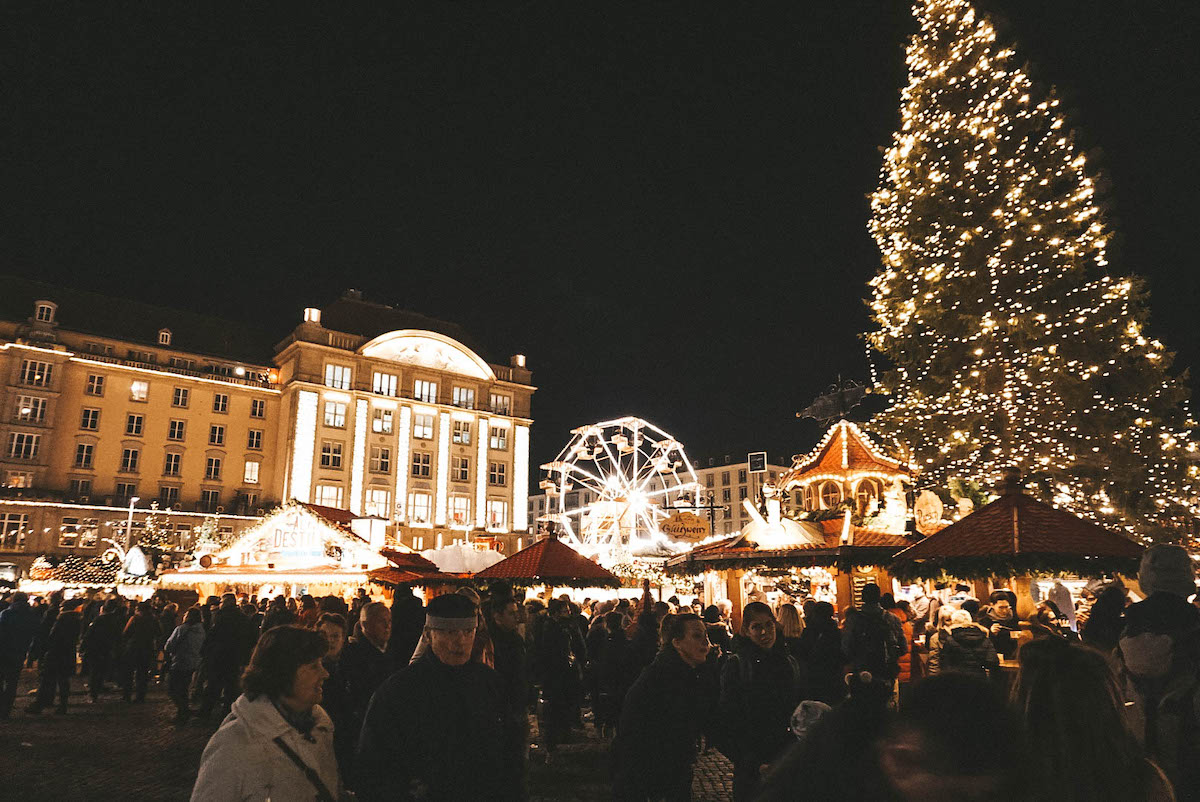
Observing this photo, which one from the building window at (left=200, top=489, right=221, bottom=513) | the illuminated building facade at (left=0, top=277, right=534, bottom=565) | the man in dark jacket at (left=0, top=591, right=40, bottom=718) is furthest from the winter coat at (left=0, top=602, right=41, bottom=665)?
the building window at (left=200, top=489, right=221, bottom=513)

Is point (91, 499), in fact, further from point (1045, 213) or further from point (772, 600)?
point (1045, 213)

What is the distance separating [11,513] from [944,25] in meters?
47.1

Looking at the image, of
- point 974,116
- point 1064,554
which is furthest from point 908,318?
point 1064,554

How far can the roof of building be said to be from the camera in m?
45.9

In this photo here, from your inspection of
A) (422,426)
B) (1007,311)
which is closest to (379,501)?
(422,426)

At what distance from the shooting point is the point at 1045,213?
17328mm

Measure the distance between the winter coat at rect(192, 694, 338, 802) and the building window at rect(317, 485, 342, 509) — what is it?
151 ft

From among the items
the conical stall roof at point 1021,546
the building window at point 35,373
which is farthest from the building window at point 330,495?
the conical stall roof at point 1021,546

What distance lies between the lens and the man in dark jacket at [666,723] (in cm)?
400

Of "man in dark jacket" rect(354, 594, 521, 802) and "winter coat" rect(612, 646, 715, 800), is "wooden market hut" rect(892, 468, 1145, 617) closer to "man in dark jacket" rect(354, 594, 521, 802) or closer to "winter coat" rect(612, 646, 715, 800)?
"winter coat" rect(612, 646, 715, 800)

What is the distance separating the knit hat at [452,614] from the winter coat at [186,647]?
32.1 feet

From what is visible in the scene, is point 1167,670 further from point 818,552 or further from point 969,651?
point 818,552

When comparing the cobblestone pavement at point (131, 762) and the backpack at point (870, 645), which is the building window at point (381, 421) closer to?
the cobblestone pavement at point (131, 762)

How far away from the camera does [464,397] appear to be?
175 feet
